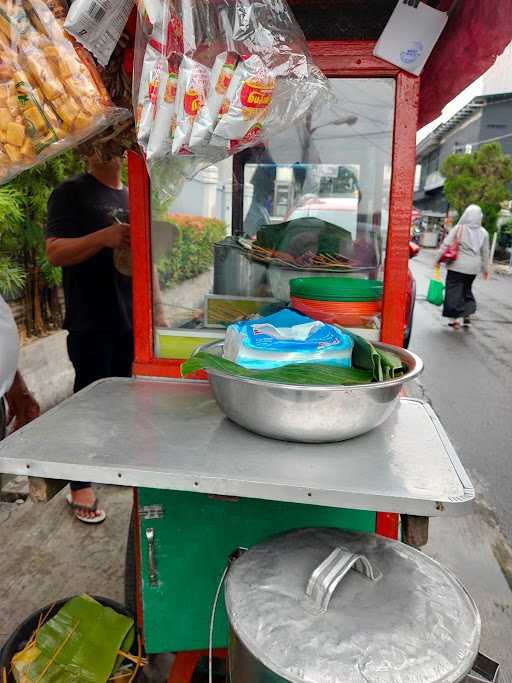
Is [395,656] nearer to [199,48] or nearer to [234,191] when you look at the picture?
[199,48]

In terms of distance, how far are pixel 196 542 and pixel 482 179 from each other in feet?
79.9

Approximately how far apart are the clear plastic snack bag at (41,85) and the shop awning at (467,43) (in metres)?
0.90

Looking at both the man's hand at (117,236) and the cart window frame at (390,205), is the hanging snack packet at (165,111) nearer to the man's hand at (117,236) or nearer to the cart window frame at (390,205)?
the cart window frame at (390,205)

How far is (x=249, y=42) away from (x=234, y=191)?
2.18 ft

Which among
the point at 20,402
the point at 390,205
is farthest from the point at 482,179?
the point at 20,402

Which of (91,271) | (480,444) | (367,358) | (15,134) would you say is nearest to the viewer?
(15,134)

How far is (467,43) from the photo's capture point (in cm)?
135

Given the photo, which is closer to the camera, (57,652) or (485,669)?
(485,669)

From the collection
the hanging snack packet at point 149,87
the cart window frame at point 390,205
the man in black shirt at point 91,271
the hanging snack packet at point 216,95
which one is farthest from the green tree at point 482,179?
the hanging snack packet at point 149,87

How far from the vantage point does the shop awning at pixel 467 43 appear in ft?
3.97

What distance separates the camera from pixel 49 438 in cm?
116

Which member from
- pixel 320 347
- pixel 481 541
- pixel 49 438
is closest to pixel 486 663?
pixel 320 347

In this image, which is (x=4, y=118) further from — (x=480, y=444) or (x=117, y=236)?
(x=480, y=444)

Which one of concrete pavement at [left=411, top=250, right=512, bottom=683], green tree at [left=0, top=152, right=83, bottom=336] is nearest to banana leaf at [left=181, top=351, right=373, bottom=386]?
concrete pavement at [left=411, top=250, right=512, bottom=683]
